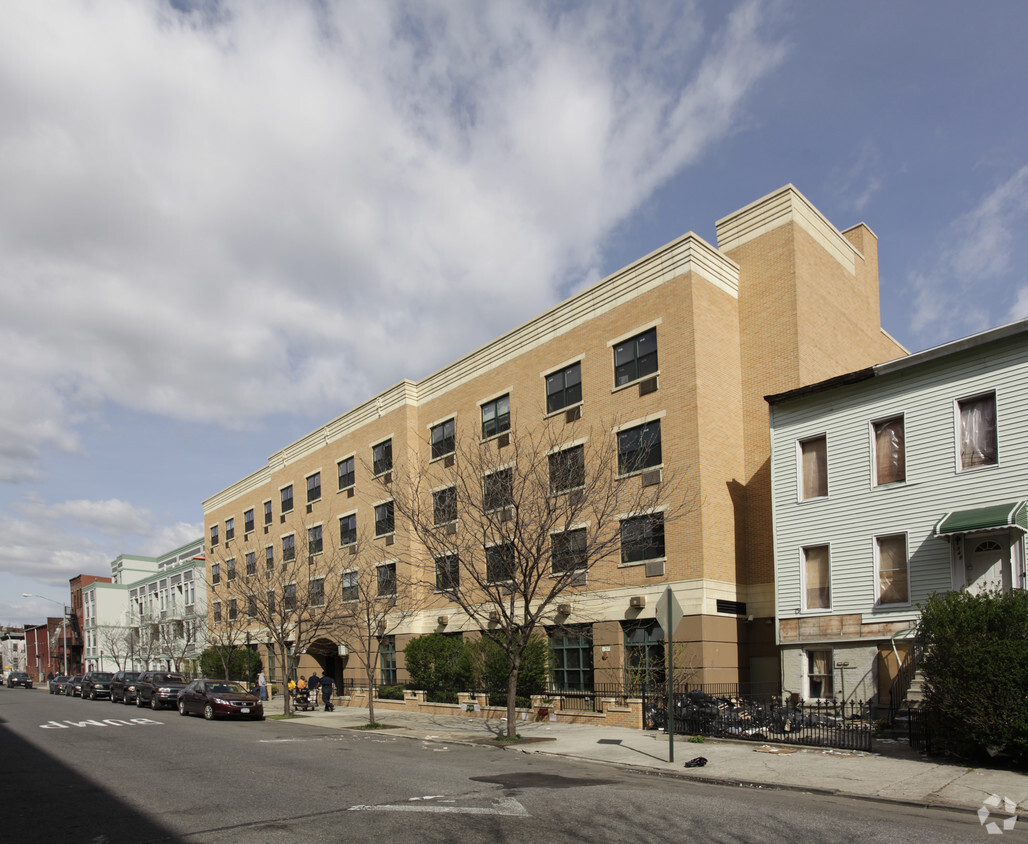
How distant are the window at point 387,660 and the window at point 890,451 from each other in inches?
995

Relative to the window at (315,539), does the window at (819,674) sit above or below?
below

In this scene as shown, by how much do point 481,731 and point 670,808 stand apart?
1309 centimetres

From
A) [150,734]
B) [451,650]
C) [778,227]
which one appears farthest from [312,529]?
[778,227]

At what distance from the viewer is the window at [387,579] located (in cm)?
3347

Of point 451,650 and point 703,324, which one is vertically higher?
point 703,324

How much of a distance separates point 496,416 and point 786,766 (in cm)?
2127

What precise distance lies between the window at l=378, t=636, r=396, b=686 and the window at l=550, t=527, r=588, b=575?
14.8 m

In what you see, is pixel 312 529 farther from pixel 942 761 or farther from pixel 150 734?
pixel 942 761

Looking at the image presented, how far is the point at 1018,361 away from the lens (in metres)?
18.9

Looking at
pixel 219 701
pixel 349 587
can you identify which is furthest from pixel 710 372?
pixel 349 587

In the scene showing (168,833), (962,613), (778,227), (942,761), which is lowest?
(942,761)

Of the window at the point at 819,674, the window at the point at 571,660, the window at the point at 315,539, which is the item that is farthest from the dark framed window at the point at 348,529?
the window at the point at 819,674

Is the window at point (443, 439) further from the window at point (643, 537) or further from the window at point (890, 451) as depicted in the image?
the window at point (890, 451)

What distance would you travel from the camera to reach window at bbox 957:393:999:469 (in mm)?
19422
